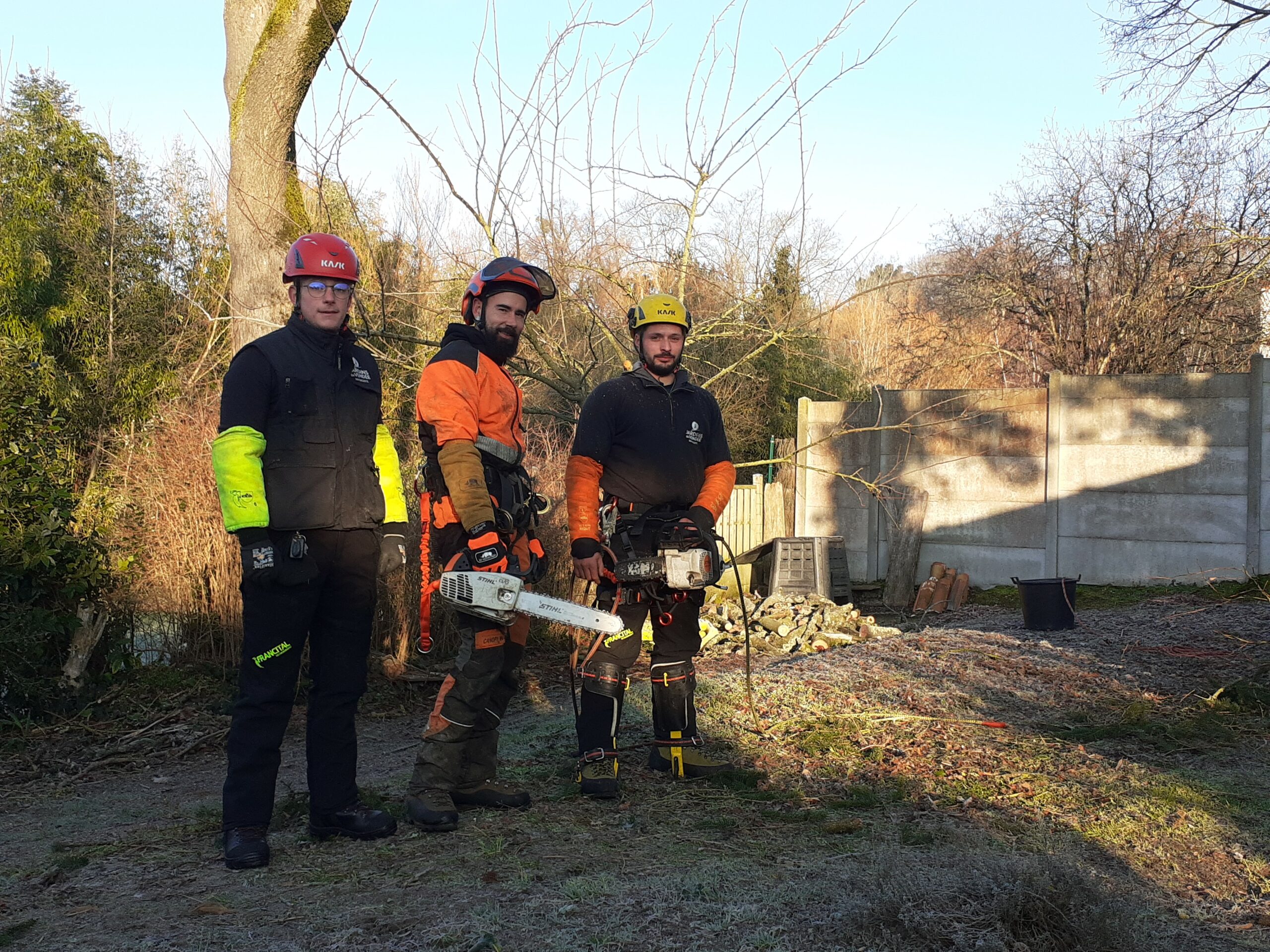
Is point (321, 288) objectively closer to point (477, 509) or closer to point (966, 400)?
point (477, 509)

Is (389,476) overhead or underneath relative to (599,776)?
overhead

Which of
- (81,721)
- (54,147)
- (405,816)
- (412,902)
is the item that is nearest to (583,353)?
(81,721)

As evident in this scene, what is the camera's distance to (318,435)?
3.83 m

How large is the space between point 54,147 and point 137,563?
11.8 m

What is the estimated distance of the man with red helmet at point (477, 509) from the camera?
13.0 ft

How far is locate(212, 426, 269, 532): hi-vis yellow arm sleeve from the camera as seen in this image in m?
3.54

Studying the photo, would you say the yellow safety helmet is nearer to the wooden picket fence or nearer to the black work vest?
the black work vest

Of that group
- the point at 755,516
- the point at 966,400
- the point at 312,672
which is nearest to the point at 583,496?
the point at 312,672

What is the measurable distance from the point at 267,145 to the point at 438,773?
593 centimetres

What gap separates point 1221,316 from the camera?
63.1ft

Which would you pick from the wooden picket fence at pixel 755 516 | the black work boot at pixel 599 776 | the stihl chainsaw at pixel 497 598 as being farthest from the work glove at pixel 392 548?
the wooden picket fence at pixel 755 516

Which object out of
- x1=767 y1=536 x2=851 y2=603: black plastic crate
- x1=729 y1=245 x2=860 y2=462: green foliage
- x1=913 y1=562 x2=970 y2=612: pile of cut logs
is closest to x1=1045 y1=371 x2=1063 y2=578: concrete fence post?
x1=913 y1=562 x2=970 y2=612: pile of cut logs

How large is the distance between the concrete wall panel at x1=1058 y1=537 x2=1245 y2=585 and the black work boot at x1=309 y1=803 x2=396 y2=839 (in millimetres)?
10077

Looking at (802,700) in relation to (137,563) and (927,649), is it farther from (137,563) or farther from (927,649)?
(137,563)
